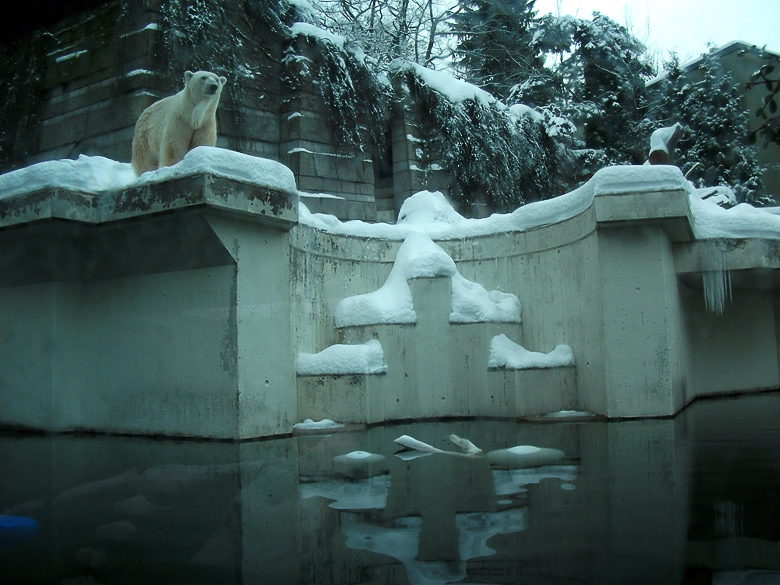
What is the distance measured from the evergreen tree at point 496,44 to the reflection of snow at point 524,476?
15252mm

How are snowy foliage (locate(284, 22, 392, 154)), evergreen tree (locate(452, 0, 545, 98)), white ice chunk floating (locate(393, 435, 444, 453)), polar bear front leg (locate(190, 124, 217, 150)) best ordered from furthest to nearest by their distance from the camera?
evergreen tree (locate(452, 0, 545, 98)) < snowy foliage (locate(284, 22, 392, 154)) < polar bear front leg (locate(190, 124, 217, 150)) < white ice chunk floating (locate(393, 435, 444, 453))

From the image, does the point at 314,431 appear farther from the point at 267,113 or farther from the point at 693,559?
the point at 267,113

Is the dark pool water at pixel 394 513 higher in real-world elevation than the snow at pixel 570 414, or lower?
lower

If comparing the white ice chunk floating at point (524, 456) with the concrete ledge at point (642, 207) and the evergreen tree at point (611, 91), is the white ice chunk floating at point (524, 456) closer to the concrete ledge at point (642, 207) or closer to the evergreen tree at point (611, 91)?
the concrete ledge at point (642, 207)

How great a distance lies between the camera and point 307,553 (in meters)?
2.66

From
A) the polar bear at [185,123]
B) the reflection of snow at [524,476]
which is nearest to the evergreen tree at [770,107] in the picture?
the reflection of snow at [524,476]

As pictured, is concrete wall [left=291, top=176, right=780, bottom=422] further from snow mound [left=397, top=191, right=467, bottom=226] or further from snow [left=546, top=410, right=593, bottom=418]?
snow mound [left=397, top=191, right=467, bottom=226]

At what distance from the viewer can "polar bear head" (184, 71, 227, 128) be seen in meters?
5.80

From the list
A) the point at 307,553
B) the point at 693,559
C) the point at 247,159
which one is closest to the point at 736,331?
the point at 247,159

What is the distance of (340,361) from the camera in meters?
6.37

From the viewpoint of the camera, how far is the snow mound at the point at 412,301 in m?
6.97

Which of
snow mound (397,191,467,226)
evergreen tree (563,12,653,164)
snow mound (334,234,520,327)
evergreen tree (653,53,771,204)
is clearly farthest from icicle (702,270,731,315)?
evergreen tree (563,12,653,164)

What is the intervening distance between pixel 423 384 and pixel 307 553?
4438 millimetres

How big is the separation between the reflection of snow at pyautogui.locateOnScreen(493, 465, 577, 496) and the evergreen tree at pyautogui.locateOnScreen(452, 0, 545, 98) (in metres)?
15.3
